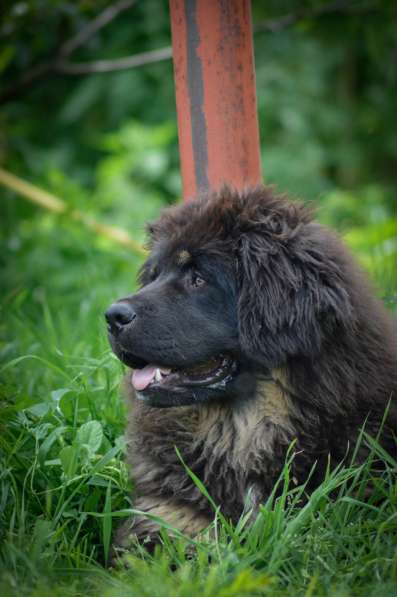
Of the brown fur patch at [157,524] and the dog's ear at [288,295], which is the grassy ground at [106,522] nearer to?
the brown fur patch at [157,524]

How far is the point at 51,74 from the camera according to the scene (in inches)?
251

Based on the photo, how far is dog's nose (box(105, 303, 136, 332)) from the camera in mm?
3236

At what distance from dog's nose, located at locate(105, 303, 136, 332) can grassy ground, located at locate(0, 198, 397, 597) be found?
436 millimetres

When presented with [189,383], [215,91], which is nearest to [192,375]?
[189,383]

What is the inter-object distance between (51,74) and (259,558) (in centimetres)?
480

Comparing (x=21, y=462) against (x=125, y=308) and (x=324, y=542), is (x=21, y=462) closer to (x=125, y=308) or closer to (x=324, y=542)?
(x=125, y=308)

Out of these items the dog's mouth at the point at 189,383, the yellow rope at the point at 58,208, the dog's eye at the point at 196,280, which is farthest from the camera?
the yellow rope at the point at 58,208

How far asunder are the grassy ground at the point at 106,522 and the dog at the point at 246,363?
148 mm

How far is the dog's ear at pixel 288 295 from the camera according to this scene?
10.2ft

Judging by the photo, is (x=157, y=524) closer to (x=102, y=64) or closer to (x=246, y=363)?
(x=246, y=363)

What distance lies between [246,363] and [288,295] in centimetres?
33

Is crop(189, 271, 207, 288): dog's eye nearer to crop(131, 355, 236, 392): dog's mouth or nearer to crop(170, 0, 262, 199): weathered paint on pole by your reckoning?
crop(131, 355, 236, 392): dog's mouth

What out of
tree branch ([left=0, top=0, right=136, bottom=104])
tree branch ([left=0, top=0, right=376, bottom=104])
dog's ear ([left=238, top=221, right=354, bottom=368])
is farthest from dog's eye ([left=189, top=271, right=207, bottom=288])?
tree branch ([left=0, top=0, right=136, bottom=104])

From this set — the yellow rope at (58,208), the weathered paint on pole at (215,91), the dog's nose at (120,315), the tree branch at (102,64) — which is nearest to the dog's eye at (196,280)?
the dog's nose at (120,315)
